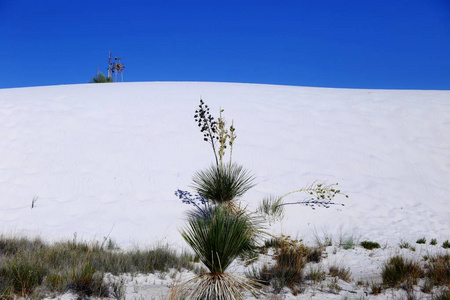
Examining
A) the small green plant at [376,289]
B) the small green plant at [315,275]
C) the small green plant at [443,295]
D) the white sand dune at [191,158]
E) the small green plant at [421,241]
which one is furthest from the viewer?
the white sand dune at [191,158]

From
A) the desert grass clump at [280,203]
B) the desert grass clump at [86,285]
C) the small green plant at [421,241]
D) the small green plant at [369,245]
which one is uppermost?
the desert grass clump at [280,203]

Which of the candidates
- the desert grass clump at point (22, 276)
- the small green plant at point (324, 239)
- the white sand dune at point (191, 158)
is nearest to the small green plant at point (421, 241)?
the white sand dune at point (191, 158)

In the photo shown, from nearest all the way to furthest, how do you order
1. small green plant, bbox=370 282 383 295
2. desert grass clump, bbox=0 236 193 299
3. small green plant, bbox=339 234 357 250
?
desert grass clump, bbox=0 236 193 299 < small green plant, bbox=370 282 383 295 < small green plant, bbox=339 234 357 250

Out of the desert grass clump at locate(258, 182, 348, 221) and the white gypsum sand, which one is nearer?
the white gypsum sand

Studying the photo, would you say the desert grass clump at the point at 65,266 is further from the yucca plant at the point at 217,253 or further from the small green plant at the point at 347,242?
the small green plant at the point at 347,242

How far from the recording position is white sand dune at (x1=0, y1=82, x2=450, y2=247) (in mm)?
6664

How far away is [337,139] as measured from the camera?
34.3ft

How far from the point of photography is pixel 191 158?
9.20 m

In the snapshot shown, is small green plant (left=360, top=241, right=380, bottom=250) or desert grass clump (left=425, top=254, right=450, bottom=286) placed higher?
small green plant (left=360, top=241, right=380, bottom=250)

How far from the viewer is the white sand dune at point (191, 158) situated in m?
6.66

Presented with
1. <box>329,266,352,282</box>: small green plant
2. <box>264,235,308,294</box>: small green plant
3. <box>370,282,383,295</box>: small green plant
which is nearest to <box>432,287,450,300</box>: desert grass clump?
<box>370,282,383,295</box>: small green plant

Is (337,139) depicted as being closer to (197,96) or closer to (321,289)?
(197,96)

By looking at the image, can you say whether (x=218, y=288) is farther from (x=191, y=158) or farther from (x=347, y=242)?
(x=191, y=158)

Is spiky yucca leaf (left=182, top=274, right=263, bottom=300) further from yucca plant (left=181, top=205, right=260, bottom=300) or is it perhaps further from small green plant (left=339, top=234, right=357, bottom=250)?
small green plant (left=339, top=234, right=357, bottom=250)
